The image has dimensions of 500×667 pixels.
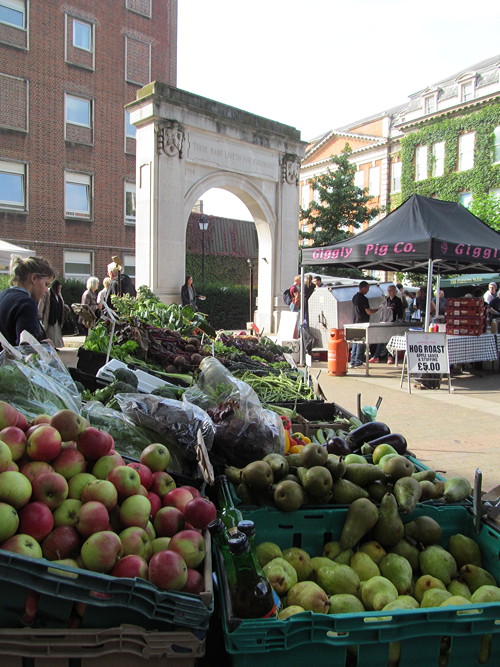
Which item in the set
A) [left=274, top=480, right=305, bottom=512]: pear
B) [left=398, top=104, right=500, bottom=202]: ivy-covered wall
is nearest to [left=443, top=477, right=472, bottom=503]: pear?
[left=274, top=480, right=305, bottom=512]: pear

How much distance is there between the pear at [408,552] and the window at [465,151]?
42.2 m

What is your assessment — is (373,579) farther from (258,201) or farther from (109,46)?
(109,46)

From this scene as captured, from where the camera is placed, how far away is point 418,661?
1.83m

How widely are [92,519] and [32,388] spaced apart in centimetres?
111

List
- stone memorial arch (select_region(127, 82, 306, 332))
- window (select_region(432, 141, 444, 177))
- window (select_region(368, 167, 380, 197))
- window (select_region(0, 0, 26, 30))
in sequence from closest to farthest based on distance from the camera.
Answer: stone memorial arch (select_region(127, 82, 306, 332))
window (select_region(0, 0, 26, 30))
window (select_region(432, 141, 444, 177))
window (select_region(368, 167, 380, 197))

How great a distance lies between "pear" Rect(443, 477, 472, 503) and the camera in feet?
8.75

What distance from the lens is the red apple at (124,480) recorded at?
2.10 m

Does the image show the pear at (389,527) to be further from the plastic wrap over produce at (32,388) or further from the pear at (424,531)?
the plastic wrap over produce at (32,388)

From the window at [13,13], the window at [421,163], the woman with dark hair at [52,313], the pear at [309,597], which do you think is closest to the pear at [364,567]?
the pear at [309,597]

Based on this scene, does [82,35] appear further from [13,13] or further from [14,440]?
[14,440]

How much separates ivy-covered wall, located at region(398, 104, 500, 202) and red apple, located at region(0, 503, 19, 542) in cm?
3846

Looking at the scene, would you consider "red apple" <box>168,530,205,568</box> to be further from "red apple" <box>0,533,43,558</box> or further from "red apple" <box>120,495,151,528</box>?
"red apple" <box>0,533,43,558</box>

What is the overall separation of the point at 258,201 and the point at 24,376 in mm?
14019

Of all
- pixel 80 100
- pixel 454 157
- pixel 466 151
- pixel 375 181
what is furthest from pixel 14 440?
pixel 375 181
